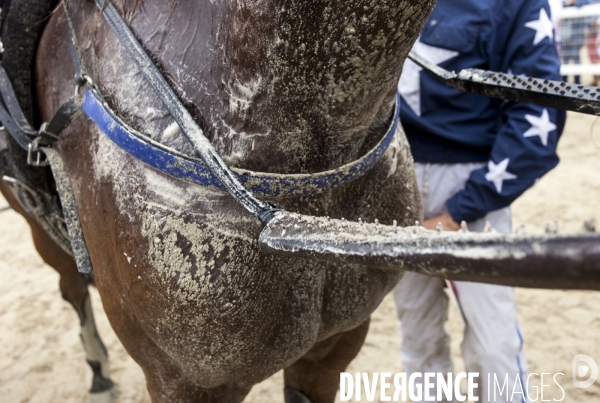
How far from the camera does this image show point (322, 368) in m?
1.48

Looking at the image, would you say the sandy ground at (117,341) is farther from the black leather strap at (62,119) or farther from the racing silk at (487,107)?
the black leather strap at (62,119)

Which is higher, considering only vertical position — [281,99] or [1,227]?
[1,227]

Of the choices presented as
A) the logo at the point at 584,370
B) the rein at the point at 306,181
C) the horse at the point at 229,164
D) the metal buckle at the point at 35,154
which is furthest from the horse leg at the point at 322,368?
the logo at the point at 584,370

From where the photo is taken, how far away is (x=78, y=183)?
1.03 meters

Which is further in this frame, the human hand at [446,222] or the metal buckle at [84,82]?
the human hand at [446,222]

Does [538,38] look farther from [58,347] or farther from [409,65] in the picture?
[58,347]

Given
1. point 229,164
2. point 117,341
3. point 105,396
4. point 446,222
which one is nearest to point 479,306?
point 446,222

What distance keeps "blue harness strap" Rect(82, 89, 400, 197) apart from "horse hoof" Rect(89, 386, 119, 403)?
1.94 metres

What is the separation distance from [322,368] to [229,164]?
851 mm

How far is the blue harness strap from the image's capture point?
0.83m

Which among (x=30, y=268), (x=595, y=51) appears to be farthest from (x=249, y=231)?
(x=595, y=51)

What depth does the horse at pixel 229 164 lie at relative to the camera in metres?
0.76

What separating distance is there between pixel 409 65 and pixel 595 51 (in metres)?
4.91

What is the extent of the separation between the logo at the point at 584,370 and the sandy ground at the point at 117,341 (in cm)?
3
